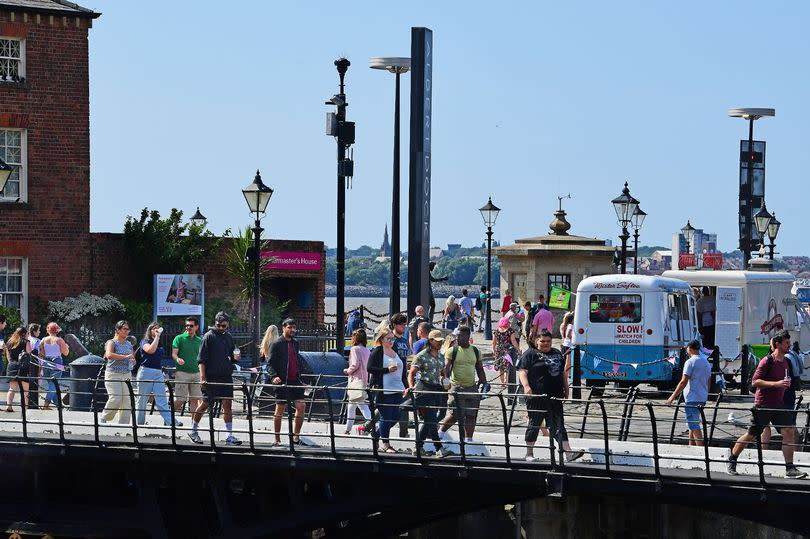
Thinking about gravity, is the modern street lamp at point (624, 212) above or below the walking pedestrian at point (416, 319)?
above

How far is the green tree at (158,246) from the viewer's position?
40.8 m

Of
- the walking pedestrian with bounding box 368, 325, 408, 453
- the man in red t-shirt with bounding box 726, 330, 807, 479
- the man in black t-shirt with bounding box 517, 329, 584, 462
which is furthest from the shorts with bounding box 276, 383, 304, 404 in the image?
the man in red t-shirt with bounding box 726, 330, 807, 479

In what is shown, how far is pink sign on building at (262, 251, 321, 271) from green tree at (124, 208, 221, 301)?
2492mm

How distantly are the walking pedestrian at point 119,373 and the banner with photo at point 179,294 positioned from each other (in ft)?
55.4

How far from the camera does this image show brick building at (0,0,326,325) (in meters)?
38.7

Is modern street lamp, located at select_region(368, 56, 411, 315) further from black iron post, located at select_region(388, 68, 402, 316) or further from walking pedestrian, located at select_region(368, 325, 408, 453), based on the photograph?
walking pedestrian, located at select_region(368, 325, 408, 453)

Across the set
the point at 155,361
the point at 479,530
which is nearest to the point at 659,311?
the point at 479,530

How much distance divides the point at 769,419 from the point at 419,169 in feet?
48.0

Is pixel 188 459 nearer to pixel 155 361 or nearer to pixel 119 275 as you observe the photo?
pixel 155 361

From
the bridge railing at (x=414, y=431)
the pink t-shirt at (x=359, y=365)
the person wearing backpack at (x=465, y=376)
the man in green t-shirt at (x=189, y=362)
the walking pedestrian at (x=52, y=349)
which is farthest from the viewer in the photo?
the walking pedestrian at (x=52, y=349)

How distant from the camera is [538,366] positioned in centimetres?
1944

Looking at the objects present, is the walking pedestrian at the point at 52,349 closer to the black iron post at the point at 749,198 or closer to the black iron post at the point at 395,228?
the black iron post at the point at 395,228

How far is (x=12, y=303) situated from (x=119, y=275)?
310 cm

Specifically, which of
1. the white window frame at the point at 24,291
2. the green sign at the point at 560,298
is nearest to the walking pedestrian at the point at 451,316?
the green sign at the point at 560,298
